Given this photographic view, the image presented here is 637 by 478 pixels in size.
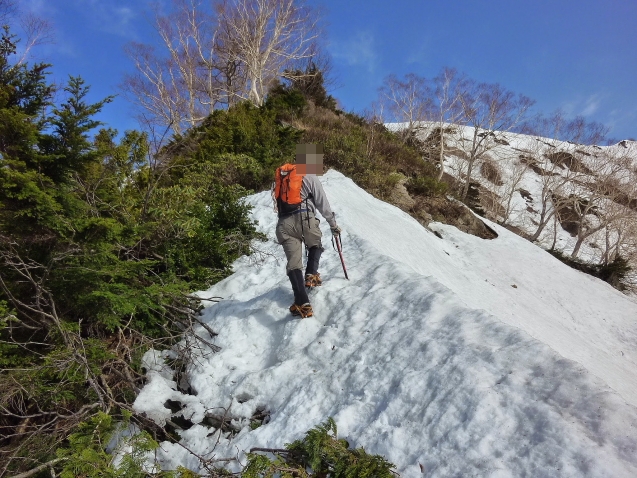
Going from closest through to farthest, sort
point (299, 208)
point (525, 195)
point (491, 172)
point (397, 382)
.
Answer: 1. point (397, 382)
2. point (299, 208)
3. point (491, 172)
4. point (525, 195)

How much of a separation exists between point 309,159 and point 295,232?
2.82ft

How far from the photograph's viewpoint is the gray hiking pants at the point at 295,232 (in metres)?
3.82

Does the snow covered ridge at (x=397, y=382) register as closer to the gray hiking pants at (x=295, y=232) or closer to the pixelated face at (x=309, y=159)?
the gray hiking pants at (x=295, y=232)

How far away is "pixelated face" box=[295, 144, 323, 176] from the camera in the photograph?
3754 millimetres

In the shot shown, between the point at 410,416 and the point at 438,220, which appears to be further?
the point at 438,220

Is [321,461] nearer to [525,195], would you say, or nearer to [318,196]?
[318,196]

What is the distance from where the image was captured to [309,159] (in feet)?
12.4

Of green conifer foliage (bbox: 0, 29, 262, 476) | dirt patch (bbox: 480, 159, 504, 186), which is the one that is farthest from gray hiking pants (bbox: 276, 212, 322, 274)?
dirt patch (bbox: 480, 159, 504, 186)

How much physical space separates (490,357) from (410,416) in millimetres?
760

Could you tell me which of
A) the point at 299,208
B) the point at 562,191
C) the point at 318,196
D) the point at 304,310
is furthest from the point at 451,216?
the point at 562,191

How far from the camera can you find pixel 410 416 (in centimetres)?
234

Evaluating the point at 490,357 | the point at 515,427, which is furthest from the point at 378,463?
the point at 490,357

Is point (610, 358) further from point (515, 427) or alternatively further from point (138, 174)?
point (138, 174)

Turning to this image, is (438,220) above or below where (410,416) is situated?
above
